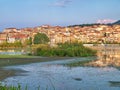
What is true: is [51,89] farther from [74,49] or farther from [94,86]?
[74,49]

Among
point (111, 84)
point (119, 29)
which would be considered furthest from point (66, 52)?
point (119, 29)

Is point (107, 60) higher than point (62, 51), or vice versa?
point (62, 51)

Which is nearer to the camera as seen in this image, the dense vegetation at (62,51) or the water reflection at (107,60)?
the water reflection at (107,60)

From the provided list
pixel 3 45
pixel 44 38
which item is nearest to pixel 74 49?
pixel 3 45

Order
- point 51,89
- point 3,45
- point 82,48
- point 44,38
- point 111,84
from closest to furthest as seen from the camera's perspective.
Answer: point 51,89, point 111,84, point 82,48, point 3,45, point 44,38

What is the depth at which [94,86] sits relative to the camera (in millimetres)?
17844

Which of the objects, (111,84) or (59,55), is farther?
(59,55)

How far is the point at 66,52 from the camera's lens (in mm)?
51656

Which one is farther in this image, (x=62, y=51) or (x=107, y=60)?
(x=62, y=51)

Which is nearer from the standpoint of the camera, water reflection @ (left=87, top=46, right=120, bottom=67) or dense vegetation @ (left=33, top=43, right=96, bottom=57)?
water reflection @ (left=87, top=46, right=120, bottom=67)

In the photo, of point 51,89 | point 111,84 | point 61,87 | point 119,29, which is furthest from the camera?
point 119,29

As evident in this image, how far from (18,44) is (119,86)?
95465 millimetres

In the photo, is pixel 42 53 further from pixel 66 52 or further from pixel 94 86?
pixel 94 86

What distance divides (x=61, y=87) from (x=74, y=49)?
→ 35.4m
